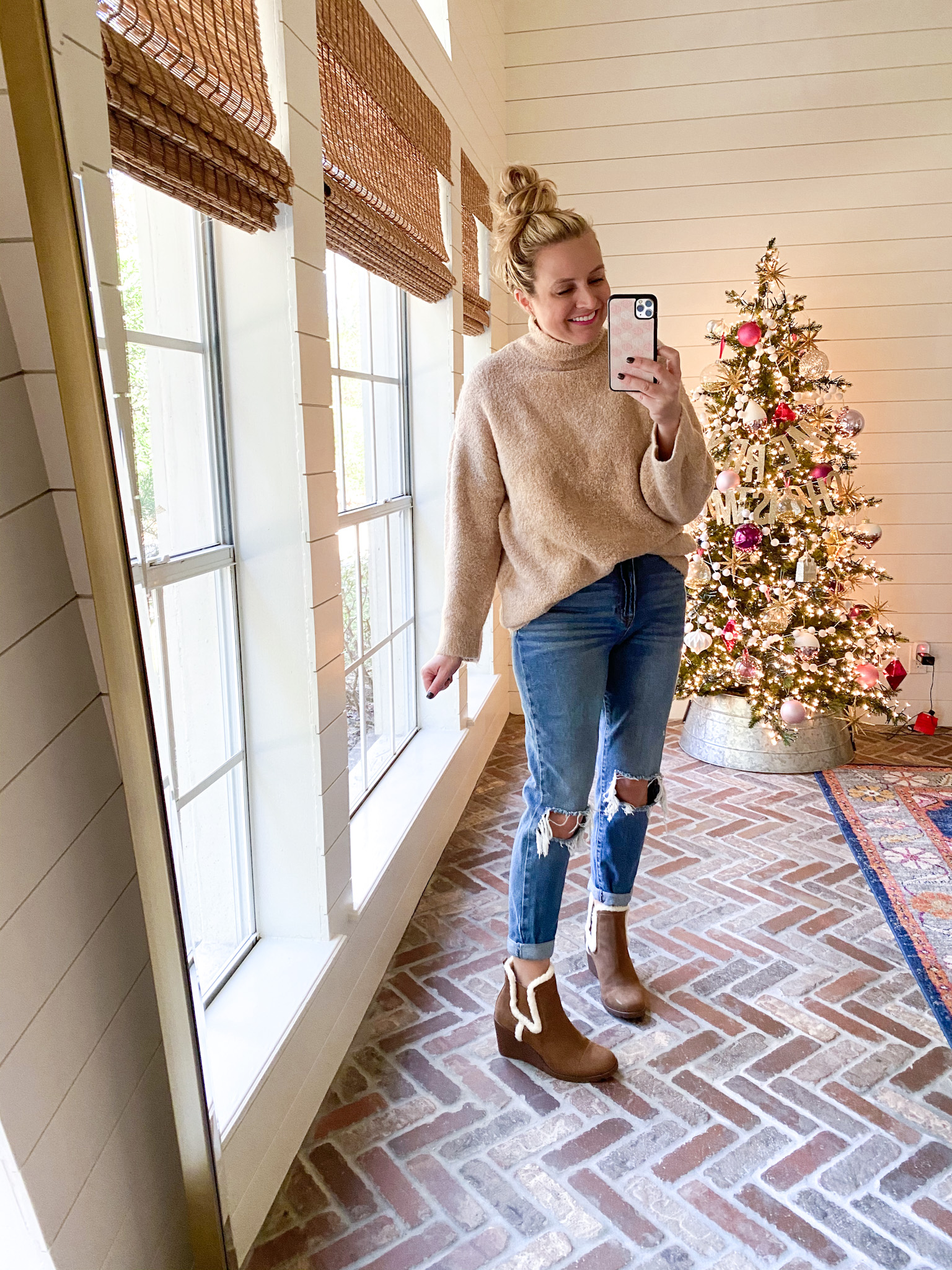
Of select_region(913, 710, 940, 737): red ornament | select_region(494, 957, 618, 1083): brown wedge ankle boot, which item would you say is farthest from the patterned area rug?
select_region(494, 957, 618, 1083): brown wedge ankle boot

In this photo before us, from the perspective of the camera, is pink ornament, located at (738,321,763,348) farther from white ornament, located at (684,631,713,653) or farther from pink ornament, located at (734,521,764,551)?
white ornament, located at (684,631,713,653)

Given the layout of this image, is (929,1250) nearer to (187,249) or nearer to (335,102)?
(187,249)

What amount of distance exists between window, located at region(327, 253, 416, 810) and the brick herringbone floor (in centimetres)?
61

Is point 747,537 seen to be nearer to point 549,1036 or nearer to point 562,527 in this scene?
point 562,527

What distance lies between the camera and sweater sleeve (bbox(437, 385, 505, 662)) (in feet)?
5.64

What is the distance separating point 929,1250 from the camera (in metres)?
1.47

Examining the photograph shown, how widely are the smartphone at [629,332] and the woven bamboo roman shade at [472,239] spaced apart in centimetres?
184

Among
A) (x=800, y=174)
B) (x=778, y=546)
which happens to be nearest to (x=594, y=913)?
(x=778, y=546)

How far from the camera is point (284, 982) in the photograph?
1751 mm

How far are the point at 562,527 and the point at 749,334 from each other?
2.26m

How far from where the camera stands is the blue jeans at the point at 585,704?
1718 millimetres

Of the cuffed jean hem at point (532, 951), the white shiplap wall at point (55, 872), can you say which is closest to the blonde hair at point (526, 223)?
the white shiplap wall at point (55, 872)

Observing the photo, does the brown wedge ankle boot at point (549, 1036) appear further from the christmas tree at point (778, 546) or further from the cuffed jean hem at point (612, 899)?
the christmas tree at point (778, 546)

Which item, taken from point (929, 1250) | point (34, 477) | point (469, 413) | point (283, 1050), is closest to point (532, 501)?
point (469, 413)
